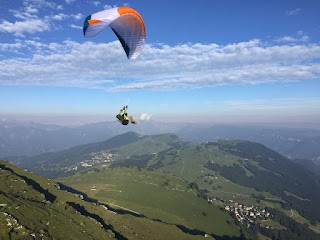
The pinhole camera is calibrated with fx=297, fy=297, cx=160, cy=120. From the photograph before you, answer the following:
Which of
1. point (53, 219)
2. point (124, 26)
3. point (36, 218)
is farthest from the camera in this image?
point (53, 219)

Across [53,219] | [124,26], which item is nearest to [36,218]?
[53,219]

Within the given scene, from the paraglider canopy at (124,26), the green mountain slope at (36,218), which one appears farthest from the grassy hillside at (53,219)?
the paraglider canopy at (124,26)

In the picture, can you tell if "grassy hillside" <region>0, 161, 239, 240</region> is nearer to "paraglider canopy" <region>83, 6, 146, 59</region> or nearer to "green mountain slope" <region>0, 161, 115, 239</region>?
"green mountain slope" <region>0, 161, 115, 239</region>

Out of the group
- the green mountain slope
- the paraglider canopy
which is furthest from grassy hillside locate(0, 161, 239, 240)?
the paraglider canopy

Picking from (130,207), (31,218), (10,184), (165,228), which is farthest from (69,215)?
(130,207)

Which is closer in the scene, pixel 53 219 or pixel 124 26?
pixel 124 26

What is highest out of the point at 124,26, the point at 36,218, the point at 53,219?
the point at 124,26

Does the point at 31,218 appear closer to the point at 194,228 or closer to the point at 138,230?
the point at 138,230

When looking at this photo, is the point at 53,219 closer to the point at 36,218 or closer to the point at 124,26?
the point at 36,218
